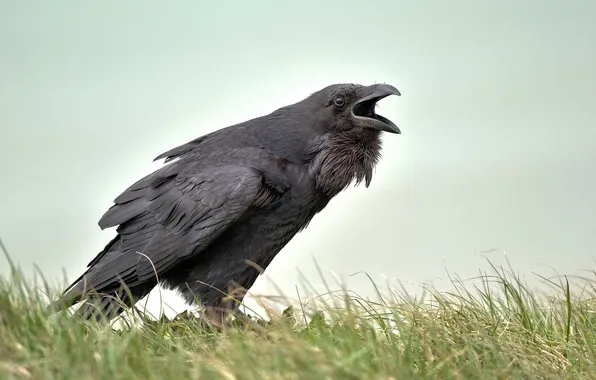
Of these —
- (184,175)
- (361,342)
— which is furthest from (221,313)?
(361,342)

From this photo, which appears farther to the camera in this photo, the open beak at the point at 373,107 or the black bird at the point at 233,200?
the open beak at the point at 373,107

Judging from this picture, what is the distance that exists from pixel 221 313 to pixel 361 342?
6.52 ft

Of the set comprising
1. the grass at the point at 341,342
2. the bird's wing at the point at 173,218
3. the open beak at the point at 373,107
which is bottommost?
the grass at the point at 341,342

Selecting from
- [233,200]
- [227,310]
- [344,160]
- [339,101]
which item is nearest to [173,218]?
[233,200]

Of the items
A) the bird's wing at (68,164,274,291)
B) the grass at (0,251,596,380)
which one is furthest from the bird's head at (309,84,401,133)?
the grass at (0,251,596,380)

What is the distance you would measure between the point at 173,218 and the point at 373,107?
74.3 inches

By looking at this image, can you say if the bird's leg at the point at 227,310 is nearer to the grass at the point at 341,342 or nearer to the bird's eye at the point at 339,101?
the grass at the point at 341,342

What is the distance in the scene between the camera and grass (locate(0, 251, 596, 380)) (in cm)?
404

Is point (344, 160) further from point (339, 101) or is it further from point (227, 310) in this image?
point (227, 310)

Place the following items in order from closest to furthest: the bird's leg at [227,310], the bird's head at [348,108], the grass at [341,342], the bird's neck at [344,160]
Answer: the grass at [341,342]
the bird's leg at [227,310]
the bird's neck at [344,160]
the bird's head at [348,108]

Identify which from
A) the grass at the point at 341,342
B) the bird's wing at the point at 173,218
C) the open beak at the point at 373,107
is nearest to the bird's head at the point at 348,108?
the open beak at the point at 373,107

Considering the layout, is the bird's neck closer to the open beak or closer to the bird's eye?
the open beak

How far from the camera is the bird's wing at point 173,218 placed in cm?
615

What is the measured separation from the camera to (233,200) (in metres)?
6.12
